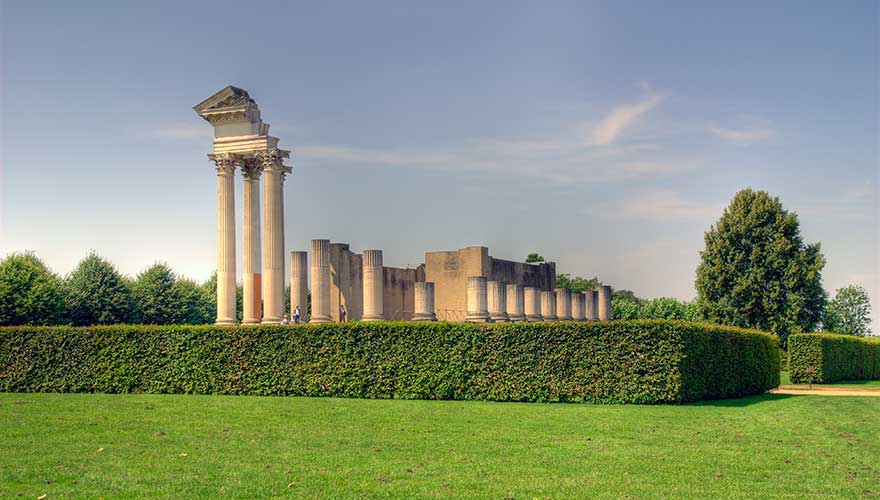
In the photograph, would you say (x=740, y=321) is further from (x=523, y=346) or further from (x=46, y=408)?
(x=46, y=408)

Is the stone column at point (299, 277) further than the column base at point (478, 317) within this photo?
Yes

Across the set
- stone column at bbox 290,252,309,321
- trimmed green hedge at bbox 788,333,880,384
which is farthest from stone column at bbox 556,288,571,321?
stone column at bbox 290,252,309,321

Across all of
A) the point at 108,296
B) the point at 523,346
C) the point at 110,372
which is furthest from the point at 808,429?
the point at 108,296

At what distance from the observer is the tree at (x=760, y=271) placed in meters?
60.8

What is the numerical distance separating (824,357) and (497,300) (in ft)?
52.5

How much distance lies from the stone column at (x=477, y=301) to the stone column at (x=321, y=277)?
6423mm

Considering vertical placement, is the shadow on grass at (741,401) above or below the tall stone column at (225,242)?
below

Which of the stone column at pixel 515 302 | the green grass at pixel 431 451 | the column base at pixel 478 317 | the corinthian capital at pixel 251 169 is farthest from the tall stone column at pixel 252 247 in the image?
the green grass at pixel 431 451

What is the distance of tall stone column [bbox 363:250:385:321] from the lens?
4166 centimetres

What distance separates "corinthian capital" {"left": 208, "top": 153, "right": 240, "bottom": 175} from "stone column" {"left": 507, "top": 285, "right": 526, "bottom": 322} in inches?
600

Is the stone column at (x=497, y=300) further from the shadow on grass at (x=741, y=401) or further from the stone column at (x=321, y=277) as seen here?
the shadow on grass at (x=741, y=401)

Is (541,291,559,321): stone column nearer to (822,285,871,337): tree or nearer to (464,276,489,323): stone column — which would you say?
(464,276,489,323): stone column

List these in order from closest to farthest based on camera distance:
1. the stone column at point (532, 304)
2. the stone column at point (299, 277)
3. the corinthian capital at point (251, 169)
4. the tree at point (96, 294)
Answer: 1. the stone column at point (299, 277)
2. the corinthian capital at point (251, 169)
3. the stone column at point (532, 304)
4. the tree at point (96, 294)

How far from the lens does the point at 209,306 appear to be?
246ft
